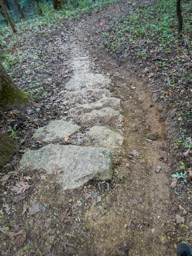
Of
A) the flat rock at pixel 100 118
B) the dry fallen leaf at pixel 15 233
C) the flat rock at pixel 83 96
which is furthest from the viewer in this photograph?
the flat rock at pixel 83 96

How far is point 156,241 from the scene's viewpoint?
2645 mm

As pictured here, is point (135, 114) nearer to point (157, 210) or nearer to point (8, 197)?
point (157, 210)

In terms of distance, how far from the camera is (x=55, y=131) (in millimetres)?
3957

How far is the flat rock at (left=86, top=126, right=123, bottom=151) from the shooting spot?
11.9ft

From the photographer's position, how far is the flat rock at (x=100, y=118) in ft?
14.1

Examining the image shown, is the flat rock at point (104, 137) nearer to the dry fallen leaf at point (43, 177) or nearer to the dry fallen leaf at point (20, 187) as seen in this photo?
the dry fallen leaf at point (43, 177)

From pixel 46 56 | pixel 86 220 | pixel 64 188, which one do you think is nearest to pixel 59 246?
pixel 86 220

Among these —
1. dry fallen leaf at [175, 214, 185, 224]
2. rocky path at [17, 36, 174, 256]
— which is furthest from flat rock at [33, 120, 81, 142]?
dry fallen leaf at [175, 214, 185, 224]

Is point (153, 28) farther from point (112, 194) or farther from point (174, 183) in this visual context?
point (112, 194)

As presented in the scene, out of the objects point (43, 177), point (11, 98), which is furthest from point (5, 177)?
point (11, 98)

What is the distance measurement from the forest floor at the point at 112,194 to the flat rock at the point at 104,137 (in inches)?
5.3

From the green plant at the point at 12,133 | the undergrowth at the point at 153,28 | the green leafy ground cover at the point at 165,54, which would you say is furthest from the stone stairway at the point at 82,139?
the undergrowth at the point at 153,28

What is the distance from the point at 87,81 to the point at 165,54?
2.89 metres

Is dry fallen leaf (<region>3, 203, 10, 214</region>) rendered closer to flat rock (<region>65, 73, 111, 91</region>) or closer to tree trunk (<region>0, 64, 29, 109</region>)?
tree trunk (<region>0, 64, 29, 109</region>)
